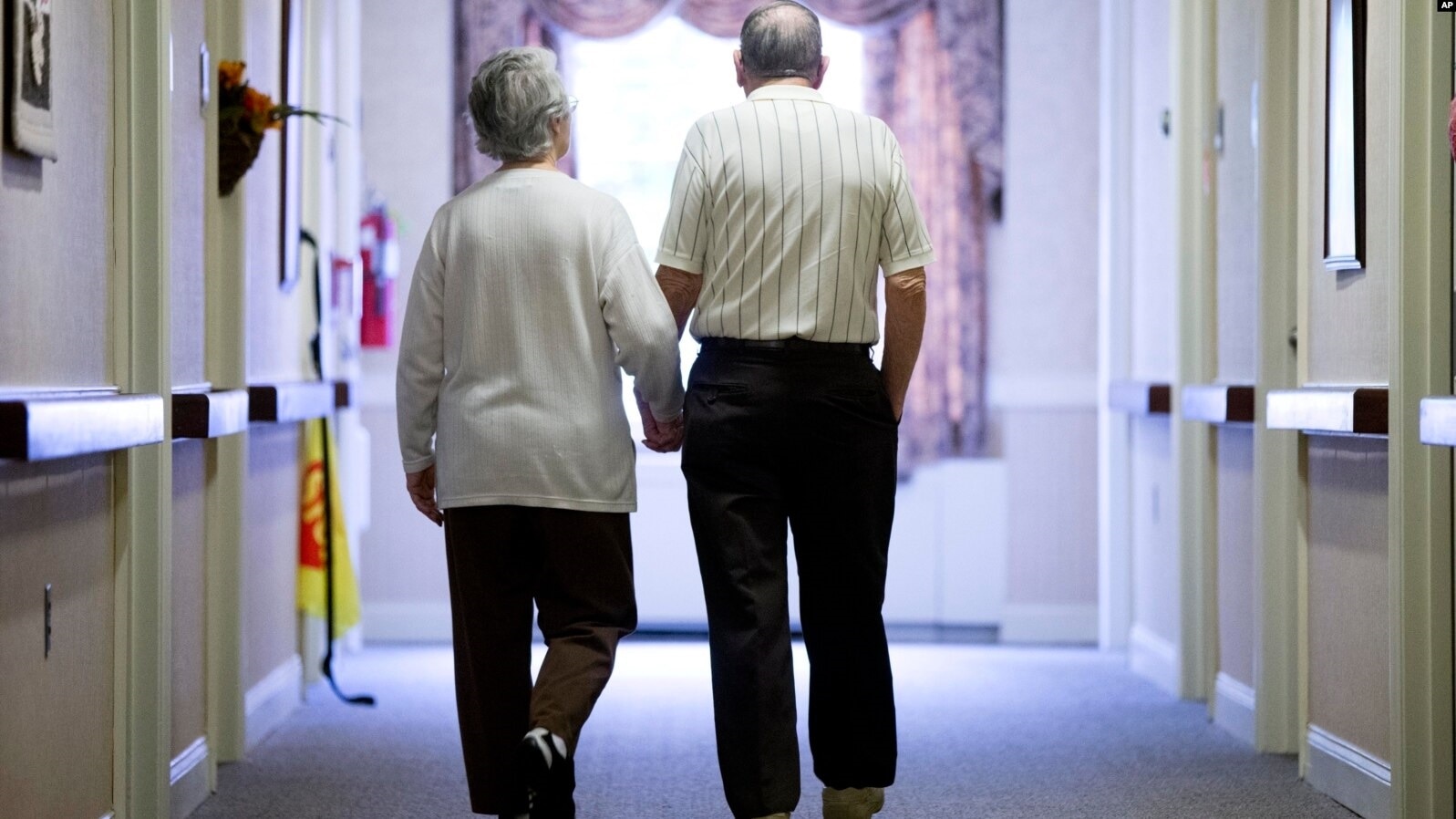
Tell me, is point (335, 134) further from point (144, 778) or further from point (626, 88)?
point (144, 778)

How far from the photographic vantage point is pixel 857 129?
2771mm

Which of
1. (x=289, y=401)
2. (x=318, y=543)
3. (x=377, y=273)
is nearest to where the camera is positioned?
(x=289, y=401)

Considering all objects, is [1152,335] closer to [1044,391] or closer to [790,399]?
[1044,391]

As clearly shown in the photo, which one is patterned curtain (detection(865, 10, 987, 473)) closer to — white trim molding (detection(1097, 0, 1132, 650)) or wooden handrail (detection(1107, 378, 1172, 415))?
white trim molding (detection(1097, 0, 1132, 650))

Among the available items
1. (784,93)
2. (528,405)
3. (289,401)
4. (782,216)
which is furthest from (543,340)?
(289,401)

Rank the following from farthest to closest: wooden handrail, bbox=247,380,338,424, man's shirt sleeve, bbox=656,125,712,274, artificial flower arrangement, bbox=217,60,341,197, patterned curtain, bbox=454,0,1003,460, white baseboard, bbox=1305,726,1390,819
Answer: patterned curtain, bbox=454,0,1003,460 → wooden handrail, bbox=247,380,338,424 → artificial flower arrangement, bbox=217,60,341,197 → white baseboard, bbox=1305,726,1390,819 → man's shirt sleeve, bbox=656,125,712,274

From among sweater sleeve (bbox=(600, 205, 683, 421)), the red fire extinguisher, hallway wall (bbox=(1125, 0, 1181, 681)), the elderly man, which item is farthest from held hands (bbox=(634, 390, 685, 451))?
the red fire extinguisher

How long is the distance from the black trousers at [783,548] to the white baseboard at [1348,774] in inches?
41.1

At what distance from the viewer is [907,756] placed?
154 inches

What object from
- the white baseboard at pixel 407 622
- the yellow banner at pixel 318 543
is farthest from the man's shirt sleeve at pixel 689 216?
the white baseboard at pixel 407 622

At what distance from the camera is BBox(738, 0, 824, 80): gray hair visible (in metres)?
2.80

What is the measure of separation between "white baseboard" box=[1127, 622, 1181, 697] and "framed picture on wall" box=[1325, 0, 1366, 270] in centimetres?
181

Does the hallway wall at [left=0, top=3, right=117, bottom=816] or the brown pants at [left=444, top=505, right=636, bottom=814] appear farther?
the brown pants at [left=444, top=505, right=636, bottom=814]

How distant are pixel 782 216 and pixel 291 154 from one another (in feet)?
7.56
